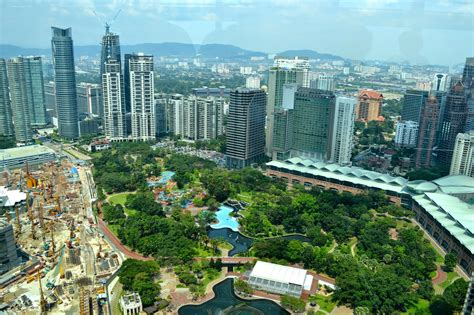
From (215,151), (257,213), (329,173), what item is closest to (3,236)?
(257,213)

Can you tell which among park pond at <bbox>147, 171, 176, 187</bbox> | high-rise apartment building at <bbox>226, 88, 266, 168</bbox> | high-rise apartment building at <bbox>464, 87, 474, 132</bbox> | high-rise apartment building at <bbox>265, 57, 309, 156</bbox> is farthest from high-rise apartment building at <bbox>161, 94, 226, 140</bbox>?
high-rise apartment building at <bbox>464, 87, 474, 132</bbox>

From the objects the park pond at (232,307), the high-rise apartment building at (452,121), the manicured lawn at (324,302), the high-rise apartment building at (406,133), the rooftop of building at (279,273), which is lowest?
the park pond at (232,307)

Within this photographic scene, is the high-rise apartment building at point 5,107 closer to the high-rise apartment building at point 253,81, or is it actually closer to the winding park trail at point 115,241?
the winding park trail at point 115,241

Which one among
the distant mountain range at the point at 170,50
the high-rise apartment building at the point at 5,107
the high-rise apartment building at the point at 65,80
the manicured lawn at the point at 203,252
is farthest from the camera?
the high-rise apartment building at the point at 65,80

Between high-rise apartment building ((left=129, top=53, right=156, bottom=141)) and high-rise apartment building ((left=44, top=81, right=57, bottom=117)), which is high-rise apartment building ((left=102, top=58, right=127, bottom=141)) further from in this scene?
high-rise apartment building ((left=44, top=81, right=57, bottom=117))

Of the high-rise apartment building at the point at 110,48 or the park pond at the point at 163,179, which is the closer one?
the park pond at the point at 163,179

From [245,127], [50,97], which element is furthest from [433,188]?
[50,97]

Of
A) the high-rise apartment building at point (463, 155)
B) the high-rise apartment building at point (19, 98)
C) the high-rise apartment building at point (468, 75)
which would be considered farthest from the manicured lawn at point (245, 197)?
the high-rise apartment building at point (19, 98)
